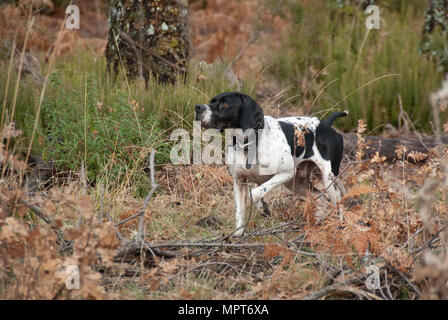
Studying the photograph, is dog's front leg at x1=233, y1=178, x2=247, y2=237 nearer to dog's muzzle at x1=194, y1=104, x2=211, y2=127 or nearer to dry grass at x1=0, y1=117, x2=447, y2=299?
dry grass at x1=0, y1=117, x2=447, y2=299

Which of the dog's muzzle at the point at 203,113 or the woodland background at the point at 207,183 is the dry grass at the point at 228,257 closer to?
the woodland background at the point at 207,183

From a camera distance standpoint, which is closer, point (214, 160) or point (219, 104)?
point (219, 104)

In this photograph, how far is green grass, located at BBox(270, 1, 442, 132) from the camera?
21.5 ft

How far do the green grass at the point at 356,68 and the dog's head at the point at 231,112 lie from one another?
6.01ft

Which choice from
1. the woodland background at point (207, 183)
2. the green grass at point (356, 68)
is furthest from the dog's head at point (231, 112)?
the green grass at point (356, 68)

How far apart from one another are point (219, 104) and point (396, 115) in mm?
3304

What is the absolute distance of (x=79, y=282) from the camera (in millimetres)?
2574

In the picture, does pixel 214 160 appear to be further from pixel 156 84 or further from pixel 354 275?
pixel 354 275

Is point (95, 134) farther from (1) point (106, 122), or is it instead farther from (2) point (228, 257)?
(2) point (228, 257)

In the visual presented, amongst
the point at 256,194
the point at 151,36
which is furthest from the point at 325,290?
the point at 151,36

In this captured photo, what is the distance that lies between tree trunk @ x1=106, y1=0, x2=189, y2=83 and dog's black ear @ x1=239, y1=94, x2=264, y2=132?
1922 millimetres

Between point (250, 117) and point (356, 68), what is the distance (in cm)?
317

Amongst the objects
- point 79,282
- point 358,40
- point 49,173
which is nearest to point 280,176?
point 79,282

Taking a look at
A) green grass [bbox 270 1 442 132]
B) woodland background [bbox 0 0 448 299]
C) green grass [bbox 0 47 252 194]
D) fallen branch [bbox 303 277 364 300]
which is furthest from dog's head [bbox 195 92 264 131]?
green grass [bbox 270 1 442 132]
